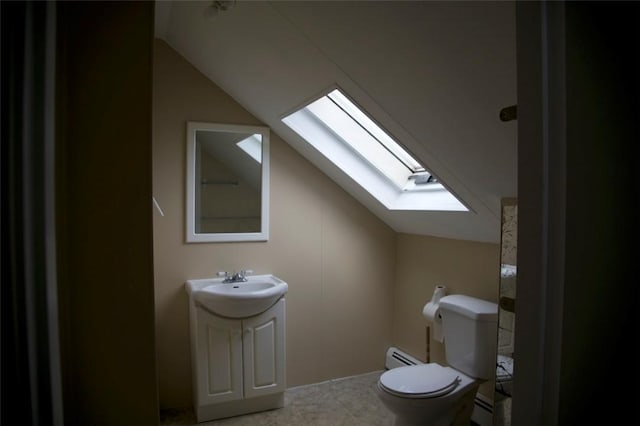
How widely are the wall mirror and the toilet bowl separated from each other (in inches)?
53.9

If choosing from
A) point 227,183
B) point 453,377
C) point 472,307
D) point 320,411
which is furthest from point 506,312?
point 227,183

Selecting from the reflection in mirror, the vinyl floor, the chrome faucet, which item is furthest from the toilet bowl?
the chrome faucet

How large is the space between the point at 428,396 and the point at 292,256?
139 centimetres

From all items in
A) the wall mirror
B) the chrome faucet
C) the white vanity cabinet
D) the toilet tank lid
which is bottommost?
the white vanity cabinet

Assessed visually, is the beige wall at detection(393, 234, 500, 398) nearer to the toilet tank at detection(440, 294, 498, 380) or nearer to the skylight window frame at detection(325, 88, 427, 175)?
the toilet tank at detection(440, 294, 498, 380)

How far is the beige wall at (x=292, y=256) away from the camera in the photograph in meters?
2.55

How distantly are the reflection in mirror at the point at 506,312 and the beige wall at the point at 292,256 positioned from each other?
4.33 ft

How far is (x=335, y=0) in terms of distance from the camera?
135 centimetres

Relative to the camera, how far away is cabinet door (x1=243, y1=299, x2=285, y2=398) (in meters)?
2.45

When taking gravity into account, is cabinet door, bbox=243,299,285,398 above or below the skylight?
below
